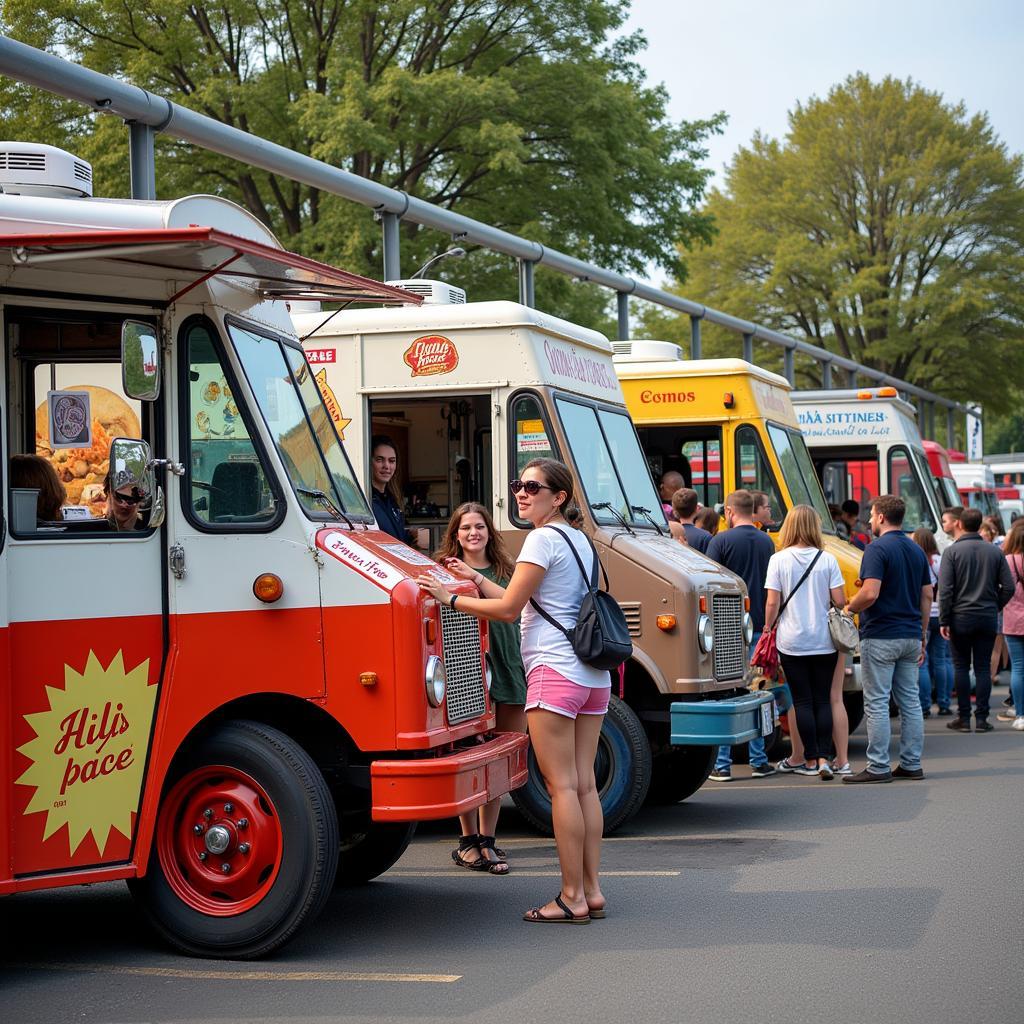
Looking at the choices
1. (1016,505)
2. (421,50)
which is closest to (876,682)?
(421,50)

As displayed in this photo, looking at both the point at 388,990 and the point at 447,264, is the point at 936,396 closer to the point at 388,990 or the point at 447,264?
the point at 447,264

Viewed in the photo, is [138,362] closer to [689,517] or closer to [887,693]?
[689,517]

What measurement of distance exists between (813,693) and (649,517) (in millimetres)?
2107

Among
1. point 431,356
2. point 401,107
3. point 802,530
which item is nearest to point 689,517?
point 802,530

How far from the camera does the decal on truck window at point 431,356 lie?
9945 mm

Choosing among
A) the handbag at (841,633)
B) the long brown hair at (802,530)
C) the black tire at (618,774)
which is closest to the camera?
the black tire at (618,774)

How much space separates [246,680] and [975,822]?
199 inches

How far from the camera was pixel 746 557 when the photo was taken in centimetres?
1202

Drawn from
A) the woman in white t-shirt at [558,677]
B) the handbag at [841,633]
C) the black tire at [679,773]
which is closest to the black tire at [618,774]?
the black tire at [679,773]

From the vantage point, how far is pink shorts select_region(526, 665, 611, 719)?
22.3 ft

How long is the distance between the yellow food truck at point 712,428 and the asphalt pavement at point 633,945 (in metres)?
4.54

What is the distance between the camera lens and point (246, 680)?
6.50m

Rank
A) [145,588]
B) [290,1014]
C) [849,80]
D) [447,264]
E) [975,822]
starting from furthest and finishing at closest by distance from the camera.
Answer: [849,80]
[447,264]
[975,822]
[145,588]
[290,1014]

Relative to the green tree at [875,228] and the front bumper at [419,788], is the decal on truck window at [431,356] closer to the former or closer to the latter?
the front bumper at [419,788]
